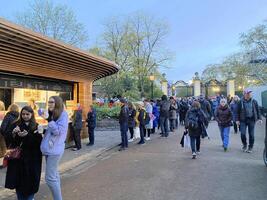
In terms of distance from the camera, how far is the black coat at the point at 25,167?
510cm

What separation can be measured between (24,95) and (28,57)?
5.80ft

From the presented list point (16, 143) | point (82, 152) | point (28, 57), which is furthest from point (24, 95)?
point (16, 143)

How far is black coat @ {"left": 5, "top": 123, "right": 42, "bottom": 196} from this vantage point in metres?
5.10

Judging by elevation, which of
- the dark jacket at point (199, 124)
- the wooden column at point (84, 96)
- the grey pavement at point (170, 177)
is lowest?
the grey pavement at point (170, 177)

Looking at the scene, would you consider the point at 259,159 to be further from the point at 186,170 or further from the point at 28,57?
the point at 28,57

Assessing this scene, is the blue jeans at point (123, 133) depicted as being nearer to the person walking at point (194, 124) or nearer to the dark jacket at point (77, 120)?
the dark jacket at point (77, 120)

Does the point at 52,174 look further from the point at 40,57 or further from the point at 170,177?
the point at 40,57

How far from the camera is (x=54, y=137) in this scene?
530cm

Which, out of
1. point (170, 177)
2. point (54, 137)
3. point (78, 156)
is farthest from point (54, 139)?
point (78, 156)

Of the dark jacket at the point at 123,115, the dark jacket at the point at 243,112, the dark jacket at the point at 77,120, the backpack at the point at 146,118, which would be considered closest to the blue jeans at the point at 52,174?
the dark jacket at the point at 243,112

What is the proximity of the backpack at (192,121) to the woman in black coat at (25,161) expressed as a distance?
5804 millimetres

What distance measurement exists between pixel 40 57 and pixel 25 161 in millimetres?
6052

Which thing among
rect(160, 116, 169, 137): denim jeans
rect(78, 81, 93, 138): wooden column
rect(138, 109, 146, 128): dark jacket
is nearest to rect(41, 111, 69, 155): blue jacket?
rect(138, 109, 146, 128): dark jacket

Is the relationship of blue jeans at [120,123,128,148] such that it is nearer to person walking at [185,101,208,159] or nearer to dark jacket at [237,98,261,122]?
person walking at [185,101,208,159]
